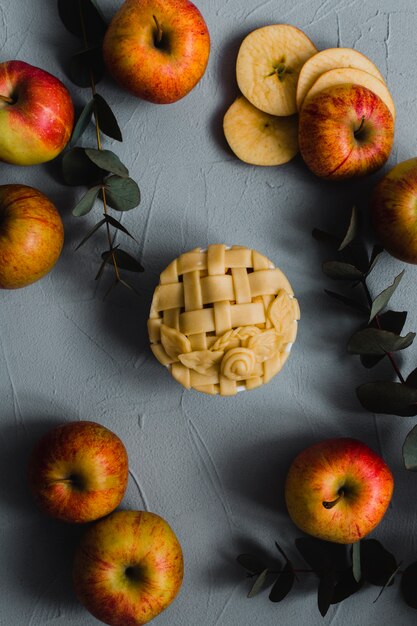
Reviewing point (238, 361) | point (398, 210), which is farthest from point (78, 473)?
point (398, 210)

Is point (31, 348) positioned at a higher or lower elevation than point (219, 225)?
lower

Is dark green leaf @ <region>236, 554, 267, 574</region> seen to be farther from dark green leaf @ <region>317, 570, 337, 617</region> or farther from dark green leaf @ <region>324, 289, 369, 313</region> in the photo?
dark green leaf @ <region>324, 289, 369, 313</region>

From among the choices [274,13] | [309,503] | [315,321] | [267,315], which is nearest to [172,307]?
[267,315]

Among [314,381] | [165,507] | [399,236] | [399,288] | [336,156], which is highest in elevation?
[336,156]

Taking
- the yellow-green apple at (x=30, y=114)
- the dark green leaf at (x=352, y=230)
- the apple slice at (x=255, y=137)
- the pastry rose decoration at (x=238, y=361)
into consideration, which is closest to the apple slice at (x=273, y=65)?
the apple slice at (x=255, y=137)

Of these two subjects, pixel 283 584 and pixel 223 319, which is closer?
pixel 223 319

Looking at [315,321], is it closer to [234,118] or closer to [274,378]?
[274,378]

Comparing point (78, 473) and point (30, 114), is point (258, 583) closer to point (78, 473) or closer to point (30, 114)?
point (78, 473)

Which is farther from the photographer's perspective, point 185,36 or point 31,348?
point 31,348
